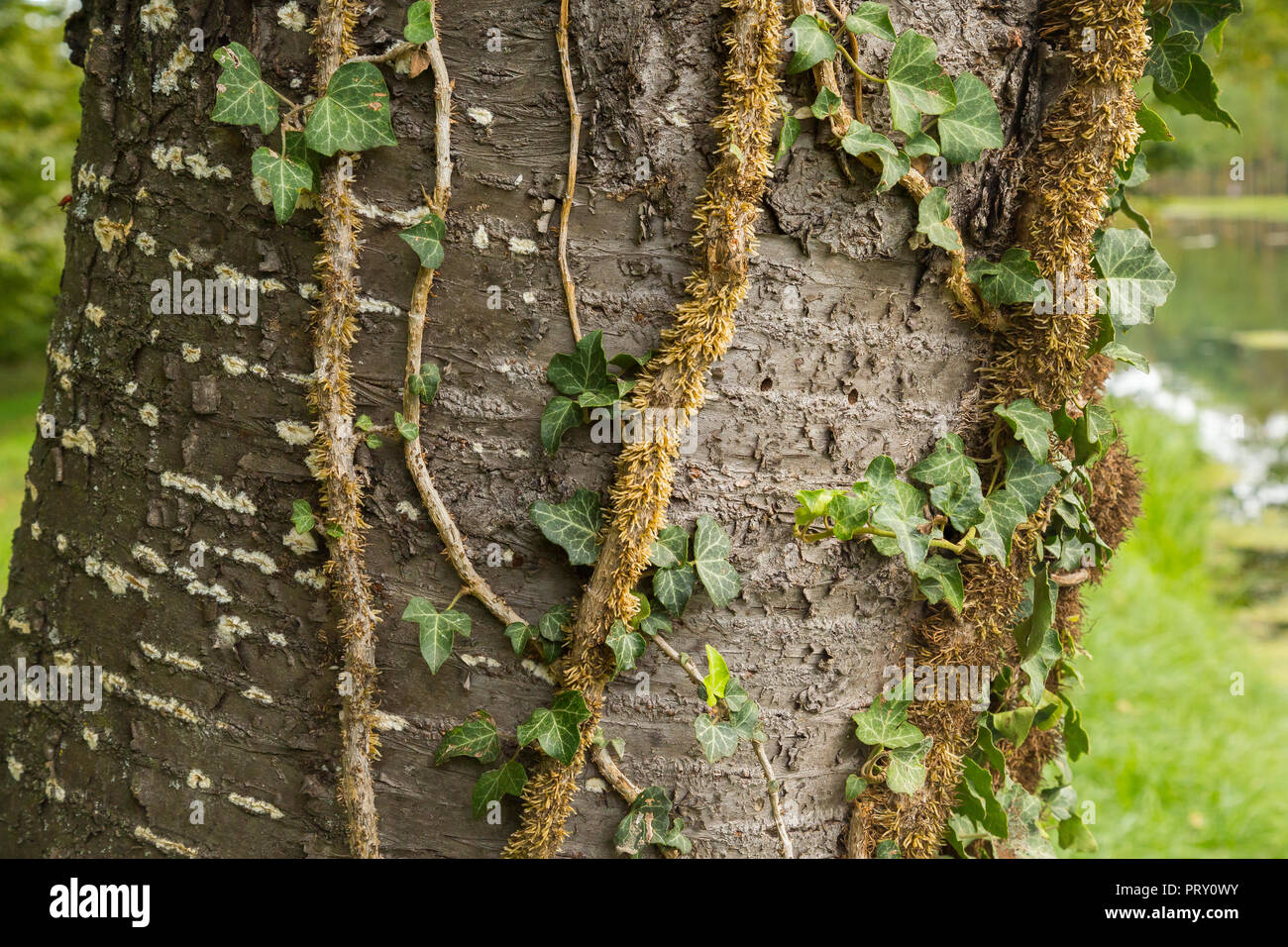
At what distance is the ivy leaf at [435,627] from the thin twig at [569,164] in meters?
0.41

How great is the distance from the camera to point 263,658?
1306 millimetres

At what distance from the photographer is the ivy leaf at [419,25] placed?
Result: 1.13 metres

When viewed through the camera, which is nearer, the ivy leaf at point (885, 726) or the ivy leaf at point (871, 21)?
the ivy leaf at point (871, 21)

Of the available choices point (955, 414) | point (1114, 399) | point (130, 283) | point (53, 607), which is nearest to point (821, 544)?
point (955, 414)

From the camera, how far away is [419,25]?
44.6 inches

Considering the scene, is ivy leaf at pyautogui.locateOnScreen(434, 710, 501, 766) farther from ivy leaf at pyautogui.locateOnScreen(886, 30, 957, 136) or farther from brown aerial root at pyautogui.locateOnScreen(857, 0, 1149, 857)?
ivy leaf at pyautogui.locateOnScreen(886, 30, 957, 136)

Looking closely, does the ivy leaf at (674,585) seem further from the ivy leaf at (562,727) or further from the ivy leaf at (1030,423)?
the ivy leaf at (1030,423)

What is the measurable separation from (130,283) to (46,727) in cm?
73

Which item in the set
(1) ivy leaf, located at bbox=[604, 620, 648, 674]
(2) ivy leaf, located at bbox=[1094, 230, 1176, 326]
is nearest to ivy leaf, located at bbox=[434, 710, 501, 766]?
(1) ivy leaf, located at bbox=[604, 620, 648, 674]

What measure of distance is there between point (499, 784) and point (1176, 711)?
12.9ft

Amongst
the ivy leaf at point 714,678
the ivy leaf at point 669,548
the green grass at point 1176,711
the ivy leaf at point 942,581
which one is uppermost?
the ivy leaf at point 669,548

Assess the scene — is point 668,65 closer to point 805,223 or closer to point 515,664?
point 805,223

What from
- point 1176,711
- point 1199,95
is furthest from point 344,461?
point 1176,711

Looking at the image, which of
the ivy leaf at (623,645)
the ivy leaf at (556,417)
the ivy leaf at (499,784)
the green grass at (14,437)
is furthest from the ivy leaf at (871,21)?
A: the green grass at (14,437)
